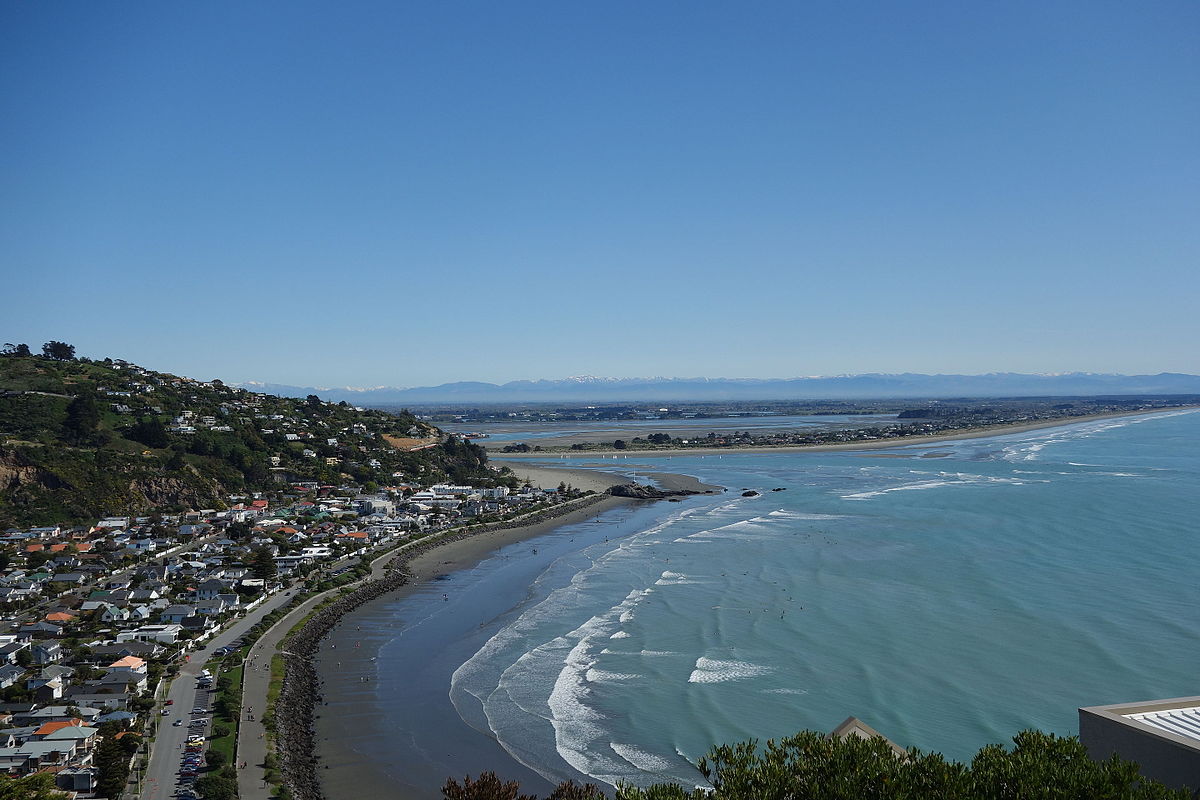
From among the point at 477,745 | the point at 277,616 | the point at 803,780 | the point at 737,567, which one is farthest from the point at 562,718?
the point at 737,567

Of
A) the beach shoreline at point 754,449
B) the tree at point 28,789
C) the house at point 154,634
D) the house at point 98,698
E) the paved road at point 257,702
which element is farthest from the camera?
the beach shoreline at point 754,449

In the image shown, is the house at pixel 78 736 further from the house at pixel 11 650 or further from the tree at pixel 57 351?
the tree at pixel 57 351

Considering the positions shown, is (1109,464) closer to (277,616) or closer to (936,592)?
(936,592)

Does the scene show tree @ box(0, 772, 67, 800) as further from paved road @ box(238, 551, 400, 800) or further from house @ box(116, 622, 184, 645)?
house @ box(116, 622, 184, 645)

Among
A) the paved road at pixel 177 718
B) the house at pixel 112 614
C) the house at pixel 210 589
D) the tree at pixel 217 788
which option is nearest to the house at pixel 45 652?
the house at pixel 112 614

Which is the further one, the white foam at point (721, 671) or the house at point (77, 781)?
the white foam at point (721, 671)

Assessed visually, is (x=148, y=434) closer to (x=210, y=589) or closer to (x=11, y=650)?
(x=210, y=589)
